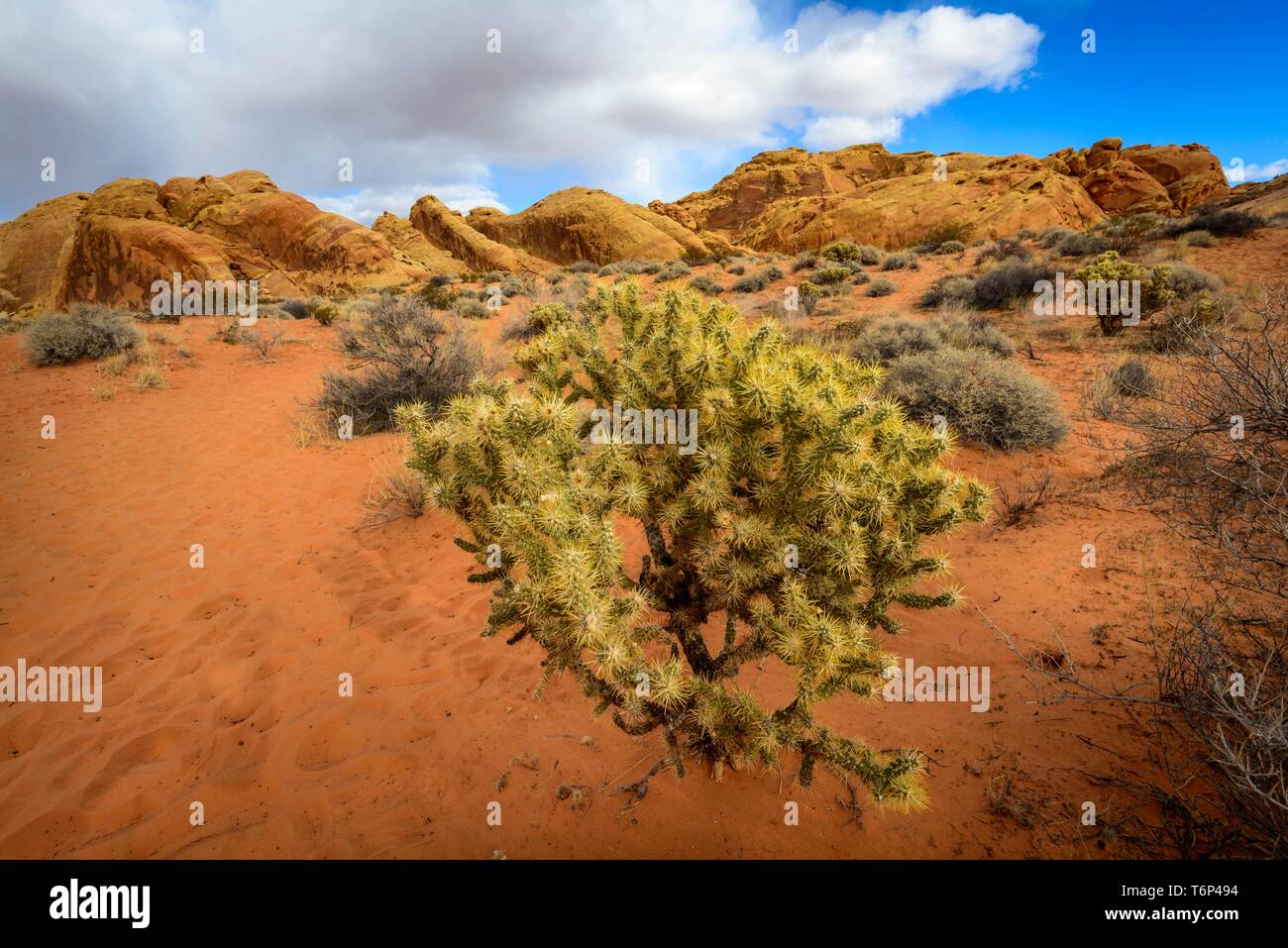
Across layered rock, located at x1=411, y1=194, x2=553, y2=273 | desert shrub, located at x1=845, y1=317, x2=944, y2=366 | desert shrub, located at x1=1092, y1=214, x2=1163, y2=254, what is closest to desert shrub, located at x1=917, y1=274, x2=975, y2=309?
desert shrub, located at x1=1092, y1=214, x2=1163, y2=254

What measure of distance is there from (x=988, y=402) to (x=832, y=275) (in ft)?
37.9

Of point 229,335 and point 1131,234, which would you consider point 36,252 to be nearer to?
point 229,335

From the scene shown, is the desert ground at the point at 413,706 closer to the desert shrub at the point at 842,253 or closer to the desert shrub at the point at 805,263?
the desert shrub at the point at 805,263

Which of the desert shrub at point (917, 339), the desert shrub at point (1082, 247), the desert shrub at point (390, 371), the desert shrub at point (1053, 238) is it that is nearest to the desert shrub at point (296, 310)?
the desert shrub at point (390, 371)

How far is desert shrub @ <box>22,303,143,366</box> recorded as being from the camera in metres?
11.1

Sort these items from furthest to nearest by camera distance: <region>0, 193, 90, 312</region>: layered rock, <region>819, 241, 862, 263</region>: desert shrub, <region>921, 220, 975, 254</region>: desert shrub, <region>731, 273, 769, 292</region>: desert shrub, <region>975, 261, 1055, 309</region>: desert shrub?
<region>0, 193, 90, 312</region>: layered rock < <region>921, 220, 975, 254</region>: desert shrub < <region>819, 241, 862, 263</region>: desert shrub < <region>731, 273, 769, 292</region>: desert shrub < <region>975, 261, 1055, 309</region>: desert shrub

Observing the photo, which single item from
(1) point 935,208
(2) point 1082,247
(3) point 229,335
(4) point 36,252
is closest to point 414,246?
(4) point 36,252

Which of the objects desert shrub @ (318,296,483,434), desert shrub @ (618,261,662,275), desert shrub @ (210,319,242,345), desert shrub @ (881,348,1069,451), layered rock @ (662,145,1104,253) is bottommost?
desert shrub @ (881,348,1069,451)

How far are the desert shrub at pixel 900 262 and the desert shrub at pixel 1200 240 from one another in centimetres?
658

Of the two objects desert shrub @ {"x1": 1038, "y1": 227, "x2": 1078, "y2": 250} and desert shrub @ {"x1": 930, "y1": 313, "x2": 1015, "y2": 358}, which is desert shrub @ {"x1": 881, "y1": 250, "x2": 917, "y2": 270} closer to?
desert shrub @ {"x1": 1038, "y1": 227, "x2": 1078, "y2": 250}

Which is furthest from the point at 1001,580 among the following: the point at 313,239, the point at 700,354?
the point at 313,239

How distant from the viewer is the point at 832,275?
52.7 feet

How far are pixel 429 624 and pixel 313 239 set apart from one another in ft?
118

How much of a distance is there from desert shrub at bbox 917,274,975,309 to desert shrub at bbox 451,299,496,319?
12187 mm
